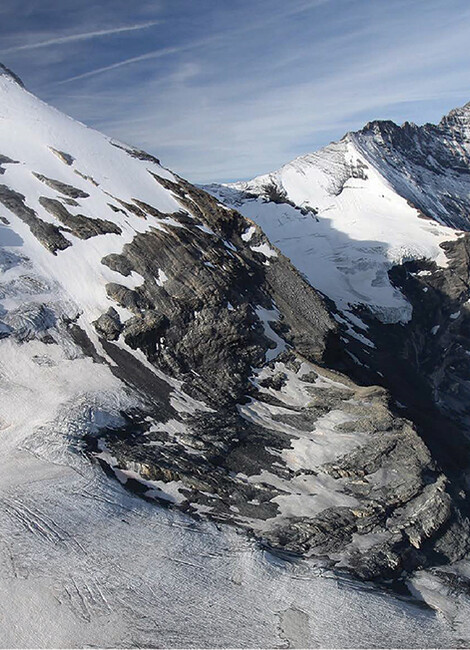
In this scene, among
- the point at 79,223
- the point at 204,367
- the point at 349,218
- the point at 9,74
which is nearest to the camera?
the point at 204,367

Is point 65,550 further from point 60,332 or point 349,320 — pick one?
point 349,320

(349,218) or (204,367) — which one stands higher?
(204,367)

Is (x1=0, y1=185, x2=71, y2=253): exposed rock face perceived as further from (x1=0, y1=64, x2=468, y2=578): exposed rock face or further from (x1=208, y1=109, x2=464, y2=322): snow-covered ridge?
(x1=208, y1=109, x2=464, y2=322): snow-covered ridge

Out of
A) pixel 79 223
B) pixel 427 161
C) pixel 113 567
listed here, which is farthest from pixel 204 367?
pixel 427 161

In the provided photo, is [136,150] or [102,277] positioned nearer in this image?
[102,277]

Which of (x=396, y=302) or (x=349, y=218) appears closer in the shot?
(x=396, y=302)

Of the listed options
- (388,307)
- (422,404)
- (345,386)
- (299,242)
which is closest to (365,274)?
(388,307)

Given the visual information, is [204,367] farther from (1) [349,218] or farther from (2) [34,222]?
(1) [349,218]

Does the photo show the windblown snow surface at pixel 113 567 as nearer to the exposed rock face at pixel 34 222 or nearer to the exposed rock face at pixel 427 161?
the exposed rock face at pixel 34 222

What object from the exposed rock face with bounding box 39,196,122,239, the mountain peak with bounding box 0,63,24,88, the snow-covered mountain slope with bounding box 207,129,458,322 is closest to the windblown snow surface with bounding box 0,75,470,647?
the exposed rock face with bounding box 39,196,122,239
